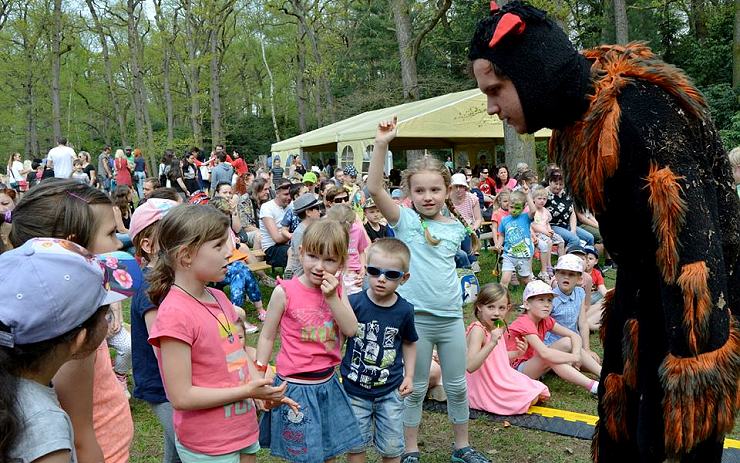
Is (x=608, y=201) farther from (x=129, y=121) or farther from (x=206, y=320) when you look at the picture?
(x=129, y=121)

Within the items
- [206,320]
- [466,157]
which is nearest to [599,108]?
[206,320]

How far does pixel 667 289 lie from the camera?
6.62ft

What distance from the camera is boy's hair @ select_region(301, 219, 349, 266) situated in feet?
10.6

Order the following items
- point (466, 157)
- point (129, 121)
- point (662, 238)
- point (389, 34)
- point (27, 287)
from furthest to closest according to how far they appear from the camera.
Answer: point (129, 121) < point (389, 34) < point (466, 157) < point (662, 238) < point (27, 287)

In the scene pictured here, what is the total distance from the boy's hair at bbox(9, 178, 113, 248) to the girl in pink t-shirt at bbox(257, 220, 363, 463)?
983 millimetres

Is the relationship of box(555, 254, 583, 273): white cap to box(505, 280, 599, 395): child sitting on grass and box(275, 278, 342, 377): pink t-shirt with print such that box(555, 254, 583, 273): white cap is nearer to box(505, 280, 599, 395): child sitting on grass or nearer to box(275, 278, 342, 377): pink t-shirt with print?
box(505, 280, 599, 395): child sitting on grass

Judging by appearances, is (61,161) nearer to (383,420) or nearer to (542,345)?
(542,345)

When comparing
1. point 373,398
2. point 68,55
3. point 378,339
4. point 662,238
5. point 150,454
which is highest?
point 68,55

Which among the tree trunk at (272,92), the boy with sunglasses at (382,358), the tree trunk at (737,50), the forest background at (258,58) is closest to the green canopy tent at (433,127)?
the forest background at (258,58)

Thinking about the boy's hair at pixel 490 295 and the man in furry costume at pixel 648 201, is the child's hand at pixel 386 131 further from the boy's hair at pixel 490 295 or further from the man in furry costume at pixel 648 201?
the boy's hair at pixel 490 295

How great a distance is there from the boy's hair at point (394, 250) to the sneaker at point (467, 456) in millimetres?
1276

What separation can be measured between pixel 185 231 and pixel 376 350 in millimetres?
1335

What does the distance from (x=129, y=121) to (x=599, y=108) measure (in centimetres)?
5267

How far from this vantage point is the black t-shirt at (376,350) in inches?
136
